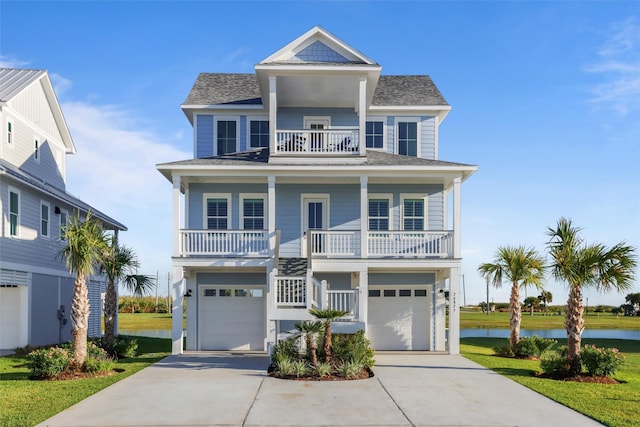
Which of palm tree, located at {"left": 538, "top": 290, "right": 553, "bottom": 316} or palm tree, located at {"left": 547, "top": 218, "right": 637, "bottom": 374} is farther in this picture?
palm tree, located at {"left": 538, "top": 290, "right": 553, "bottom": 316}

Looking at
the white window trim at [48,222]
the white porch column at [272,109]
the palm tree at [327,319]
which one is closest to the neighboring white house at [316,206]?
the white porch column at [272,109]

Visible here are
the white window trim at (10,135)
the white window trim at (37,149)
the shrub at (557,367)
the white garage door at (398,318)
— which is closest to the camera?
the shrub at (557,367)

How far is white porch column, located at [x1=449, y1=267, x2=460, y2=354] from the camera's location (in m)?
19.4

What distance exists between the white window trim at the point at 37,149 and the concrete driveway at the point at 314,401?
13243 mm

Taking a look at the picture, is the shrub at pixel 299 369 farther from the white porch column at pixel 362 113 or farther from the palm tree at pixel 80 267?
the white porch column at pixel 362 113

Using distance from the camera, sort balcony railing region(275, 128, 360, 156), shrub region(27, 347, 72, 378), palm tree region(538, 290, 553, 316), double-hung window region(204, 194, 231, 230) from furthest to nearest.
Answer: palm tree region(538, 290, 553, 316) → double-hung window region(204, 194, 231, 230) → balcony railing region(275, 128, 360, 156) → shrub region(27, 347, 72, 378)

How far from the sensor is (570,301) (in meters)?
15.7

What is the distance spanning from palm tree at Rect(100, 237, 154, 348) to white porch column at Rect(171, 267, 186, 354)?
192 centimetres

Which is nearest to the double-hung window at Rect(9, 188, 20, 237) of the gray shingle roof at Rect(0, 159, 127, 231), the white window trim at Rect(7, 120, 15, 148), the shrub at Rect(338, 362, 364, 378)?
the gray shingle roof at Rect(0, 159, 127, 231)

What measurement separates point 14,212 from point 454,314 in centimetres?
1563

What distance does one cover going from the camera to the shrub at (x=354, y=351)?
15477 mm

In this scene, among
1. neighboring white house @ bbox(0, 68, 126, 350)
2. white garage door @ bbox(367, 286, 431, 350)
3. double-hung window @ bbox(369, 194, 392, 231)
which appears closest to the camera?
neighboring white house @ bbox(0, 68, 126, 350)

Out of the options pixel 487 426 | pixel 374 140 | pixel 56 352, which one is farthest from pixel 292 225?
pixel 487 426

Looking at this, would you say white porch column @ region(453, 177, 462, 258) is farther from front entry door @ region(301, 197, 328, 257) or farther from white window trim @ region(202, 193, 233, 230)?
white window trim @ region(202, 193, 233, 230)
